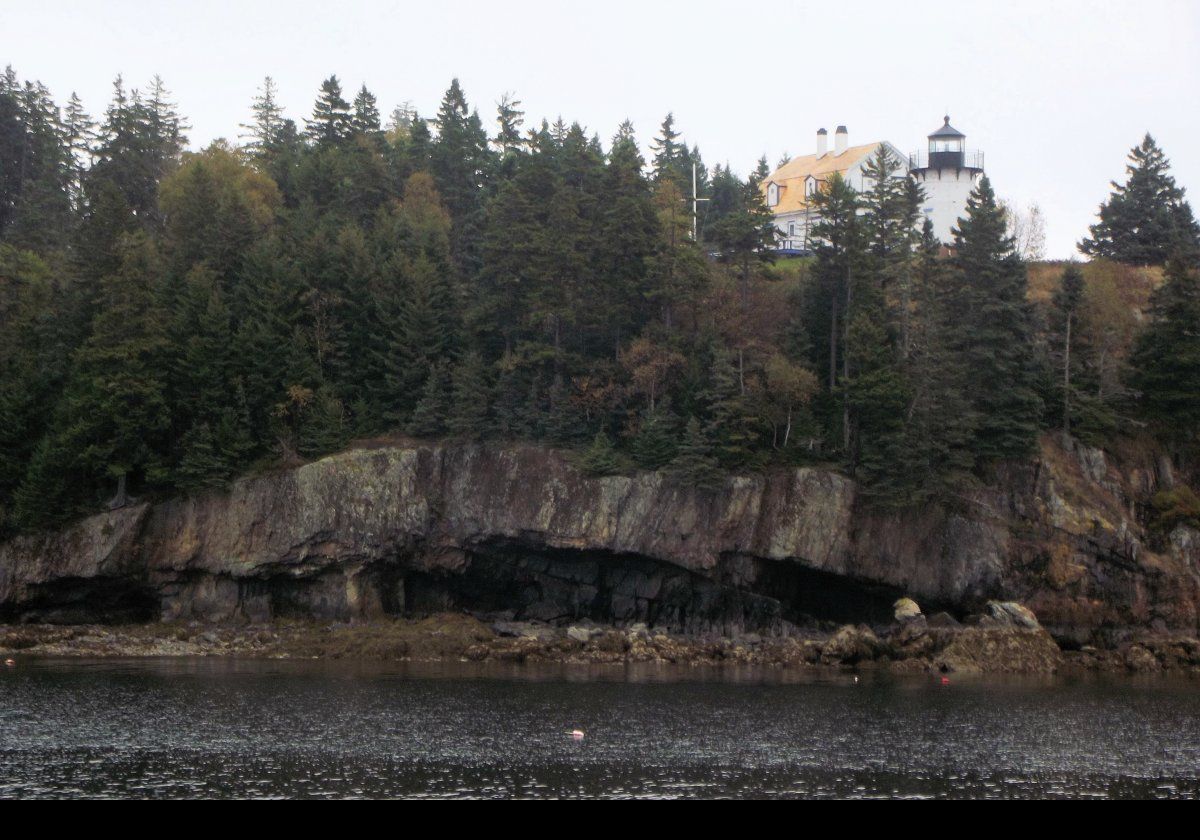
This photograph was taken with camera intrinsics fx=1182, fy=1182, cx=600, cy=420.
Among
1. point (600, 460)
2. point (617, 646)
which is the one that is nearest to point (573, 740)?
point (617, 646)

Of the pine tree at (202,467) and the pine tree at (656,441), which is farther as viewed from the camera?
the pine tree at (202,467)

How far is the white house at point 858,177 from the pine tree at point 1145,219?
9651mm

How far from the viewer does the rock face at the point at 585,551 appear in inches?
2297

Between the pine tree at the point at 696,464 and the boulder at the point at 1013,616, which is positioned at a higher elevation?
the pine tree at the point at 696,464

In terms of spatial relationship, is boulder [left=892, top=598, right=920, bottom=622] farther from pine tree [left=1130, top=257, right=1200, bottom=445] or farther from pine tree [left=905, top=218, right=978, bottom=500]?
pine tree [left=1130, top=257, right=1200, bottom=445]

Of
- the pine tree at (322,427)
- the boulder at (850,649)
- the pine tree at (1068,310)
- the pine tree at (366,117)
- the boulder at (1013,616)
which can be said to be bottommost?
the boulder at (850,649)

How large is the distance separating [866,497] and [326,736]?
33.4 metres

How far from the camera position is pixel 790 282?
77.3m

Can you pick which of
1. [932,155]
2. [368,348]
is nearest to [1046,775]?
[368,348]

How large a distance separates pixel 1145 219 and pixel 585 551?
159 feet

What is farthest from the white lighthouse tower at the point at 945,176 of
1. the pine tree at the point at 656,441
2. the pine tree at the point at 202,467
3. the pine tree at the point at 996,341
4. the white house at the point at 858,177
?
the pine tree at the point at 202,467

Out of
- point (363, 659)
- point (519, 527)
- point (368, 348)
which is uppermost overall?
point (368, 348)

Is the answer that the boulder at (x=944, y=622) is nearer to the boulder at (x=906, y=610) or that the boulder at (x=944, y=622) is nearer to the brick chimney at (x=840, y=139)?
the boulder at (x=906, y=610)

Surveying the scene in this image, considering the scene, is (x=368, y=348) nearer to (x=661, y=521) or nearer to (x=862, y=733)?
(x=661, y=521)
